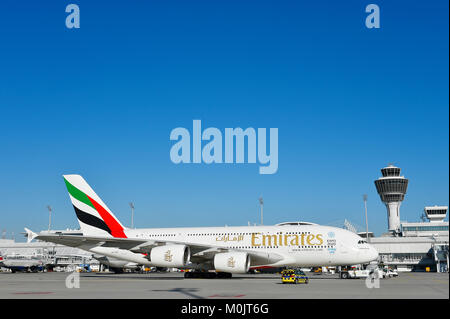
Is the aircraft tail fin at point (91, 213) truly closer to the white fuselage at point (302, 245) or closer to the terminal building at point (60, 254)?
the white fuselage at point (302, 245)

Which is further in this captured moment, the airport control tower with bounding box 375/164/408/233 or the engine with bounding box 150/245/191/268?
the airport control tower with bounding box 375/164/408/233

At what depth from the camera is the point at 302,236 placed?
40969mm

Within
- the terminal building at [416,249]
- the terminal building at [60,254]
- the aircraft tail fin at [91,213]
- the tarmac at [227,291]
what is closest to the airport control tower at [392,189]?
the terminal building at [416,249]

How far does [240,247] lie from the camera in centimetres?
4244

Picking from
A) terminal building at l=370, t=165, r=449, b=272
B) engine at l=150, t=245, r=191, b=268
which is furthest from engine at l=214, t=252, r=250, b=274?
terminal building at l=370, t=165, r=449, b=272

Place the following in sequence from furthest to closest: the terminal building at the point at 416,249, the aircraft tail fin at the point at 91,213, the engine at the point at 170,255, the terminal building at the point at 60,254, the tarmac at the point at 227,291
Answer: the terminal building at the point at 60,254
the terminal building at the point at 416,249
the aircraft tail fin at the point at 91,213
the engine at the point at 170,255
the tarmac at the point at 227,291

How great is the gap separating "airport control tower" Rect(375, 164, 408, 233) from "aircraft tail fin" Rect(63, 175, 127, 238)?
139289mm

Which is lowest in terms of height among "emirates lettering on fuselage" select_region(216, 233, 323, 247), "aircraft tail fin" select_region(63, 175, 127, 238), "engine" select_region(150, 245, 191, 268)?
"engine" select_region(150, 245, 191, 268)

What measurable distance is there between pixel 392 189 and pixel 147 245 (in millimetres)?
143628

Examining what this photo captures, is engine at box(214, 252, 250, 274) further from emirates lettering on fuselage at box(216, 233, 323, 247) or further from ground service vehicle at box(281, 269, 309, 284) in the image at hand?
ground service vehicle at box(281, 269, 309, 284)

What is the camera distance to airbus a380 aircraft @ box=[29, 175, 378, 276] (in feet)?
126

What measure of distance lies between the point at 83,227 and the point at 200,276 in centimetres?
1387

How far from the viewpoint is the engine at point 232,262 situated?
3716 cm
